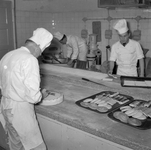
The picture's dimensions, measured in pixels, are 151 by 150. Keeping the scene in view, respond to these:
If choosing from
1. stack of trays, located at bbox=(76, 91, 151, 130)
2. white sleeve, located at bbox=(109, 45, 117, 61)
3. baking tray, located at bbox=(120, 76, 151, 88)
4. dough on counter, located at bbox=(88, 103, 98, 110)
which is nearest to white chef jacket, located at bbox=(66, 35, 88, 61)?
white sleeve, located at bbox=(109, 45, 117, 61)

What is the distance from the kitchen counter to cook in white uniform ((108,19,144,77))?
0.84 m

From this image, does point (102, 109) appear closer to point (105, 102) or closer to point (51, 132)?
point (105, 102)

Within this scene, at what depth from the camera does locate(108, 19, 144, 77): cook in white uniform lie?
3107mm

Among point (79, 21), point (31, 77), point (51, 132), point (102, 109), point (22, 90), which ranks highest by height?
point (79, 21)

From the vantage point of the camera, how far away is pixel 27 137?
1.67 meters

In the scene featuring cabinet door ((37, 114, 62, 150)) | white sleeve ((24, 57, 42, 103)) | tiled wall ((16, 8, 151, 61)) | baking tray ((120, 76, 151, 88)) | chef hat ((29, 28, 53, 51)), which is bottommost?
cabinet door ((37, 114, 62, 150))

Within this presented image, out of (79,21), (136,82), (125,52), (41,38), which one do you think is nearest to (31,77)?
(41,38)

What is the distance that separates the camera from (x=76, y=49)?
4.67 meters

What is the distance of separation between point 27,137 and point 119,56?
2096mm

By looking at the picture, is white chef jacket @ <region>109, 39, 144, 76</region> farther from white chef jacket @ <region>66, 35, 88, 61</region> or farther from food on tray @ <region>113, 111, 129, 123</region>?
food on tray @ <region>113, 111, 129, 123</region>

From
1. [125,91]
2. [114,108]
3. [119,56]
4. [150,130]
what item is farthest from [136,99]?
[119,56]

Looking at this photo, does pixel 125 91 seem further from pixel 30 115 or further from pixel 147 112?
pixel 30 115

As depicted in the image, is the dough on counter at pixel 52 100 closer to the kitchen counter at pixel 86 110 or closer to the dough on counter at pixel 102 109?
the kitchen counter at pixel 86 110

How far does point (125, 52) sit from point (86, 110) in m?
1.77
